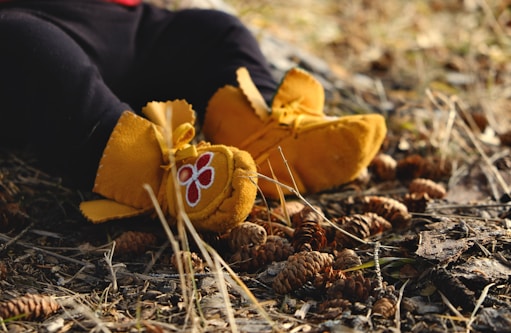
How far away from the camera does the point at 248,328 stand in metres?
0.99

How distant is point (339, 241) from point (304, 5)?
2.28 metres

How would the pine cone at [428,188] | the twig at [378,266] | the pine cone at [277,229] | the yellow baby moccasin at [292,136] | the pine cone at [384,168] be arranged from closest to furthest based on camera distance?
the twig at [378,266], the pine cone at [277,229], the yellow baby moccasin at [292,136], the pine cone at [428,188], the pine cone at [384,168]

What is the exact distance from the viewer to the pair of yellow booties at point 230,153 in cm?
122

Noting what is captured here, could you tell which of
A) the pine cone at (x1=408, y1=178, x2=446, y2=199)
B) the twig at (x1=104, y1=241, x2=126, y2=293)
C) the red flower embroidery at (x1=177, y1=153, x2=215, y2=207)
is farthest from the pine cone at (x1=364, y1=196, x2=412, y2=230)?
the twig at (x1=104, y1=241, x2=126, y2=293)

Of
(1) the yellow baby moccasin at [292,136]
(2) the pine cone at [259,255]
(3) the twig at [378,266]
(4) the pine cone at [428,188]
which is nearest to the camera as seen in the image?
(3) the twig at [378,266]

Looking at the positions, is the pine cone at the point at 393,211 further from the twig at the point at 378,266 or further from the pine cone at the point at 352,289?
the pine cone at the point at 352,289

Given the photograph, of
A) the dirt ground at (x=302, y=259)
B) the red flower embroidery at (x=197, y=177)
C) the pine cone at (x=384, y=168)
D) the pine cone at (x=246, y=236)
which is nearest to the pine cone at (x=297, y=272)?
the dirt ground at (x=302, y=259)

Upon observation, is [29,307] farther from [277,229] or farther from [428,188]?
[428,188]

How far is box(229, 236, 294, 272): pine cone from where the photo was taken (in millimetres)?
1179

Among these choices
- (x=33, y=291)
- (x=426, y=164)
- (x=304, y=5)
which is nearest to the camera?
(x=33, y=291)

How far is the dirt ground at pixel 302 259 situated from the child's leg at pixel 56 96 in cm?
14

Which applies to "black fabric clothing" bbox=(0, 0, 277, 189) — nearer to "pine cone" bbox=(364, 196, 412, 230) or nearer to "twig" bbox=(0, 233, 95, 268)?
"twig" bbox=(0, 233, 95, 268)

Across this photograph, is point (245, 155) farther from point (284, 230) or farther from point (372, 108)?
point (372, 108)

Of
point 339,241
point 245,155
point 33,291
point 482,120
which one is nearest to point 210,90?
point 245,155
